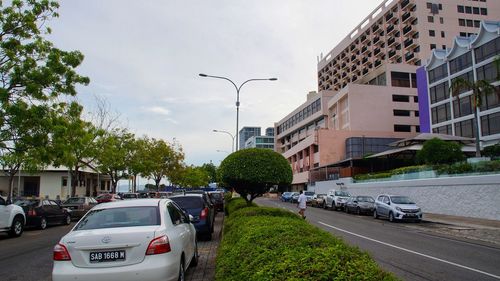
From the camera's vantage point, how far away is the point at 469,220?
2361 cm

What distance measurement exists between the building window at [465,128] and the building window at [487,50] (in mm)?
7499

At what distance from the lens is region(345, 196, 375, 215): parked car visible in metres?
30.8

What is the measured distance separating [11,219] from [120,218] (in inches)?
469

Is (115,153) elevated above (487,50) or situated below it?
below

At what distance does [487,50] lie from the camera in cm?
4656

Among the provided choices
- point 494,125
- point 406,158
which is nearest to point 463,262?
point 406,158

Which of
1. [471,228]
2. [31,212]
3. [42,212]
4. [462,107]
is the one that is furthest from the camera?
[462,107]

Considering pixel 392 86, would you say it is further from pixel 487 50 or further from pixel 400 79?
pixel 487 50

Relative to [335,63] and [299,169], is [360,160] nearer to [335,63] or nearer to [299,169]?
[299,169]

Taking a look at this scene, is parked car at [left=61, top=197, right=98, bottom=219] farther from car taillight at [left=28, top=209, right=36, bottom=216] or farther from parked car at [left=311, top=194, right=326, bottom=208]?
parked car at [left=311, top=194, right=326, bottom=208]

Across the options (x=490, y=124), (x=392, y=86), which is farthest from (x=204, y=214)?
(x=392, y=86)

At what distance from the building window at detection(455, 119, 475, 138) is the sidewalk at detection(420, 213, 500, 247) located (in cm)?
2925

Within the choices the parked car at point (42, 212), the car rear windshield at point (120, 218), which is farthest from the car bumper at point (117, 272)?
the parked car at point (42, 212)

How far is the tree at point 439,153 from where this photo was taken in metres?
34.7
